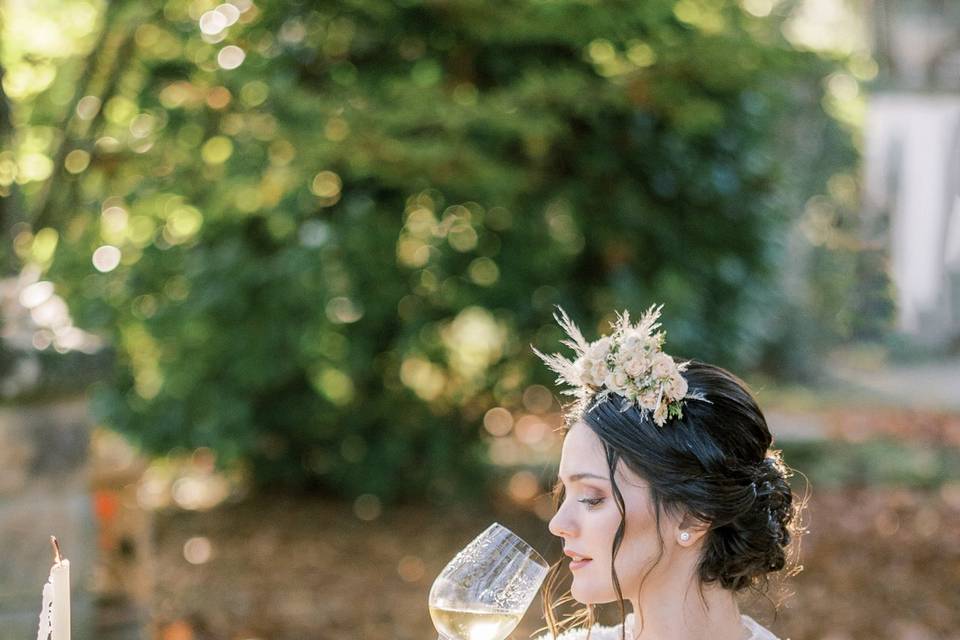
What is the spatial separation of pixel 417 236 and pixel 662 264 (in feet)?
4.83

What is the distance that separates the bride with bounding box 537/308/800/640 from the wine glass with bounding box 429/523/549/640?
0.15 meters

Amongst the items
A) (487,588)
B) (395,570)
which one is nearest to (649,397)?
(487,588)

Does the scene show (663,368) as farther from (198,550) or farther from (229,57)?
(198,550)

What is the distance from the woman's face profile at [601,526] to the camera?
1929mm

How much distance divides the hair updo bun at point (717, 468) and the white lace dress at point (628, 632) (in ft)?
0.29

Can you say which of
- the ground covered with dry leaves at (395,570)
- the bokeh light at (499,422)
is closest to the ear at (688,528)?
the ground covered with dry leaves at (395,570)

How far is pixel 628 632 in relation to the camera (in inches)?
83.7

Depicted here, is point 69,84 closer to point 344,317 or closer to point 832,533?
point 344,317

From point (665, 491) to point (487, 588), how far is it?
35 cm

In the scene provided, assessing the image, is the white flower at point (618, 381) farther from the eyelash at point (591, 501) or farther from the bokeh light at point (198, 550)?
the bokeh light at point (198, 550)

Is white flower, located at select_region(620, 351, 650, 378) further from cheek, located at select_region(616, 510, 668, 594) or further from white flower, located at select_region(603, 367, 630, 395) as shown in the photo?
cheek, located at select_region(616, 510, 668, 594)

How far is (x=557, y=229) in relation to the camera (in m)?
7.04

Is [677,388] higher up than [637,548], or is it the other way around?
[677,388]

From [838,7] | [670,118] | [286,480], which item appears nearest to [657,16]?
[670,118]
